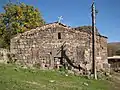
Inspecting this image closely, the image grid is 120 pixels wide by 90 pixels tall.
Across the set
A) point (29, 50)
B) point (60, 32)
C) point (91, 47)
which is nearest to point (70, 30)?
point (60, 32)

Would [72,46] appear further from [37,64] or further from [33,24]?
[33,24]

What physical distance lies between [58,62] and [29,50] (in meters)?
3.27

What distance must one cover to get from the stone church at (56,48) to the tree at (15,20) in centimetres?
1238

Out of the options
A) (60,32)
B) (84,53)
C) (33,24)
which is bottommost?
(84,53)

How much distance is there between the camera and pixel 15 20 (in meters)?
38.8

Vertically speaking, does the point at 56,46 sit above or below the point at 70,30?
below

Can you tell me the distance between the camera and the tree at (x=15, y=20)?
3862 centimetres

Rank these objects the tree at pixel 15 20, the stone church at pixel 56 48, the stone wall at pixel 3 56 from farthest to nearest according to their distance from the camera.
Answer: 1. the tree at pixel 15 20
2. the stone church at pixel 56 48
3. the stone wall at pixel 3 56

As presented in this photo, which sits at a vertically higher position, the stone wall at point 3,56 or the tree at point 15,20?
the tree at point 15,20

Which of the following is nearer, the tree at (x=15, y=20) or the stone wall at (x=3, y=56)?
the stone wall at (x=3, y=56)

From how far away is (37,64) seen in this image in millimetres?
25531

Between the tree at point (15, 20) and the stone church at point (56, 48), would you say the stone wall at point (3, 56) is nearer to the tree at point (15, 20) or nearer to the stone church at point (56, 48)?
the stone church at point (56, 48)

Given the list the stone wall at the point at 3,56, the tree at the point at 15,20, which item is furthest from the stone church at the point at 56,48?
the tree at the point at 15,20

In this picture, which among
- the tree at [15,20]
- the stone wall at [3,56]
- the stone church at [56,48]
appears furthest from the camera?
the tree at [15,20]
